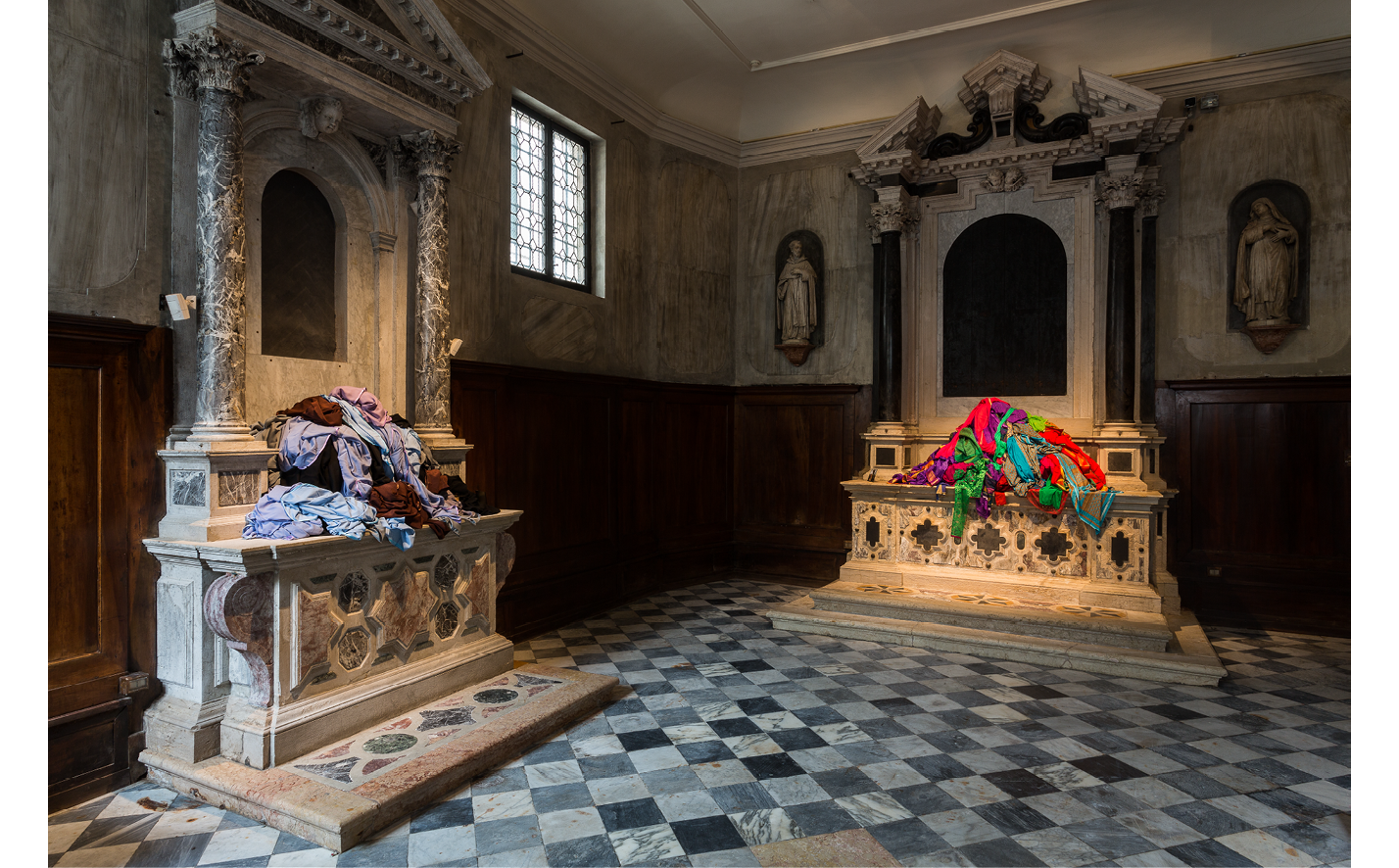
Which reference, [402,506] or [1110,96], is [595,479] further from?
[1110,96]

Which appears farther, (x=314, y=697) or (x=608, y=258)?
(x=608, y=258)

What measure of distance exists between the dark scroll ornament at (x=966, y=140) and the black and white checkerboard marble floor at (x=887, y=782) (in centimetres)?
497

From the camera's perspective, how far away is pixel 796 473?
8633mm

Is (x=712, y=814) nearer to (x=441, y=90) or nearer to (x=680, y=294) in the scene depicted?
(x=441, y=90)

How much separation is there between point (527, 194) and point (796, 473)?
13.4 ft

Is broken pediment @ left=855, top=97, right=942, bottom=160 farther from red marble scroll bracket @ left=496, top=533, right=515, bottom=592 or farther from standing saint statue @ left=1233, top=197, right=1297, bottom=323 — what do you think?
red marble scroll bracket @ left=496, top=533, right=515, bottom=592

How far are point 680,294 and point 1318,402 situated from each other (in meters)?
5.87

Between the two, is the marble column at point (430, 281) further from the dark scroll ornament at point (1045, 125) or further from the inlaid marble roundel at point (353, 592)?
the dark scroll ornament at point (1045, 125)

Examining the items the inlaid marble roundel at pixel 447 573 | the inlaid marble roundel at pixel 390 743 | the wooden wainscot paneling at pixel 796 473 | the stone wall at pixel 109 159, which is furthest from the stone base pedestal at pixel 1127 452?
the stone wall at pixel 109 159

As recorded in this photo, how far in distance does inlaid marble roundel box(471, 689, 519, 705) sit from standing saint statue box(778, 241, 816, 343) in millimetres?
5145

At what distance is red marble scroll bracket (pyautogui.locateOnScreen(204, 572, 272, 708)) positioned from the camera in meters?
3.48

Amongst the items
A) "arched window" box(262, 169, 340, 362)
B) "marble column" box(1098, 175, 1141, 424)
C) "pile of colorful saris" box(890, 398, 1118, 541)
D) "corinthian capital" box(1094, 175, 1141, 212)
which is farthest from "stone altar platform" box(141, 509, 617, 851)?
"corinthian capital" box(1094, 175, 1141, 212)

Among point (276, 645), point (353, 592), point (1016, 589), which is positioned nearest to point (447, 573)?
point (353, 592)

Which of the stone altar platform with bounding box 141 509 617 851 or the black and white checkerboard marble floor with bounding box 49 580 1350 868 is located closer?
the black and white checkerboard marble floor with bounding box 49 580 1350 868
